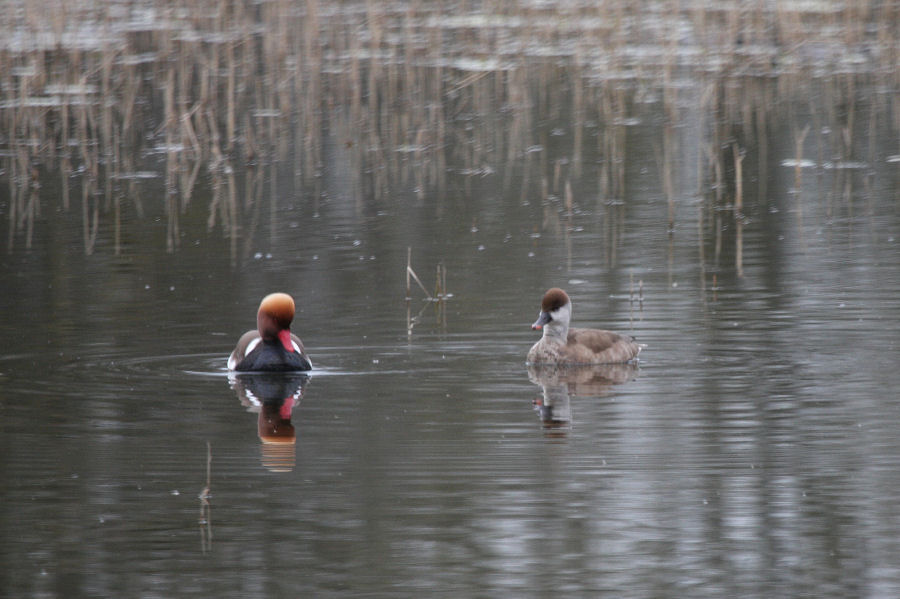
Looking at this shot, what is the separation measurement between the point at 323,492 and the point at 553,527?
45.9 inches

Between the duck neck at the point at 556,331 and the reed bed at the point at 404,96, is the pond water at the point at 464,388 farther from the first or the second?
the duck neck at the point at 556,331

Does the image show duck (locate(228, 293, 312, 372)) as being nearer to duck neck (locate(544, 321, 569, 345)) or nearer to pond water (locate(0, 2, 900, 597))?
pond water (locate(0, 2, 900, 597))

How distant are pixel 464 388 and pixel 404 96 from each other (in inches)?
549

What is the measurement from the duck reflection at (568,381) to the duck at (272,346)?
4.81ft

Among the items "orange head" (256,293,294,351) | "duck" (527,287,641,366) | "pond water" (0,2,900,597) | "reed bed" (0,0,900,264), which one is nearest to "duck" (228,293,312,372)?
"orange head" (256,293,294,351)

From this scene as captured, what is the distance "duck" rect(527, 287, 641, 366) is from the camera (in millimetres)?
10531

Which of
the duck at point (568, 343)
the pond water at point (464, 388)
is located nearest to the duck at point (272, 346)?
the pond water at point (464, 388)

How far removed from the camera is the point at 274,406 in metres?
9.70

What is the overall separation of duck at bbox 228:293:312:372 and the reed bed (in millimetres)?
4045

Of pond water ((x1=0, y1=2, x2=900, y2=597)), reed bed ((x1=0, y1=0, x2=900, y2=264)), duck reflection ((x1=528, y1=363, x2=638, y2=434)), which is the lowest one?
duck reflection ((x1=528, y1=363, x2=638, y2=434))

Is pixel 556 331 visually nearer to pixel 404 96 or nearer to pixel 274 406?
pixel 274 406

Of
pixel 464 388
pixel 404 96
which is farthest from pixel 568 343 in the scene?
pixel 404 96

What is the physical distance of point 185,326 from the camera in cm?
1180

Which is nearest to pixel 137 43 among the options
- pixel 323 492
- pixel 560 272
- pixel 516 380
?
pixel 560 272
